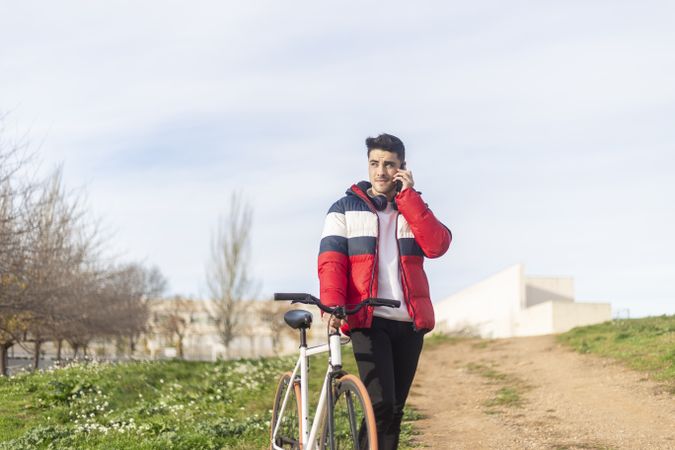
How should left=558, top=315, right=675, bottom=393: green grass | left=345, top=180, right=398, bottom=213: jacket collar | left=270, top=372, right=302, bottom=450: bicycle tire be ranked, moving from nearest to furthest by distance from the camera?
left=345, top=180, right=398, bottom=213: jacket collar, left=270, top=372, right=302, bottom=450: bicycle tire, left=558, top=315, right=675, bottom=393: green grass

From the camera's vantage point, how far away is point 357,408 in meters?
4.84

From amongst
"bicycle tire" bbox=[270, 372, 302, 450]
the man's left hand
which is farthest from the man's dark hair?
"bicycle tire" bbox=[270, 372, 302, 450]

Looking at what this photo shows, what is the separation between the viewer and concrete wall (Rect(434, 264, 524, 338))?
40.3 metres

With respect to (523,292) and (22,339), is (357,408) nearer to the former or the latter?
(22,339)

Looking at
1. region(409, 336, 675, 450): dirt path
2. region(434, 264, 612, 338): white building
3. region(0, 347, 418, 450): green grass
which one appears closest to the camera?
region(409, 336, 675, 450): dirt path

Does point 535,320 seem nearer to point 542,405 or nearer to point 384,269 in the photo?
point 542,405

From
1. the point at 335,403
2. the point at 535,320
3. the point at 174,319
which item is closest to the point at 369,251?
the point at 335,403

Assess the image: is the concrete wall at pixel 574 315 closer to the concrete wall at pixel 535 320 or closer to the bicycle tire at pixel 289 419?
the concrete wall at pixel 535 320

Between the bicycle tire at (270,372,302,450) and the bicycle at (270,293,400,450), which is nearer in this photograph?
the bicycle at (270,293,400,450)

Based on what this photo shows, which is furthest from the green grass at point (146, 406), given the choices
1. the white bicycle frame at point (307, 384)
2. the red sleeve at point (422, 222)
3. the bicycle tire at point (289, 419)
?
the red sleeve at point (422, 222)

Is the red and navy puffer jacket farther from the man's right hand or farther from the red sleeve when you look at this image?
the man's right hand

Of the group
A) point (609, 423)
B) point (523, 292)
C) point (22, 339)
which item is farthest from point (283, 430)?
point (523, 292)

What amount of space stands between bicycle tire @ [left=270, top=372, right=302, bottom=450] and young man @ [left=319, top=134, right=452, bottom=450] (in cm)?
68

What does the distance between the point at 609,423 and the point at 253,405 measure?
4878mm
